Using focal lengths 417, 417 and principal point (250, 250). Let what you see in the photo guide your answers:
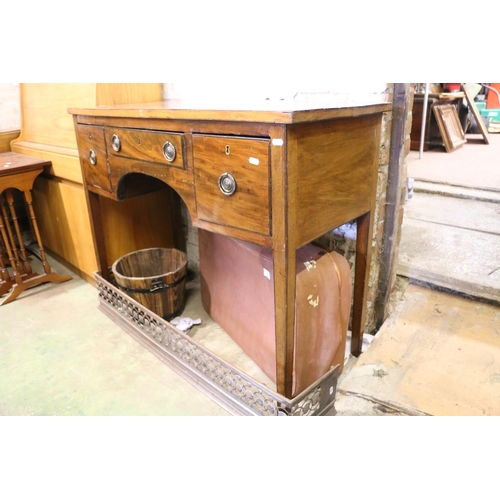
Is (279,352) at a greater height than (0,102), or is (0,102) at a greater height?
(0,102)

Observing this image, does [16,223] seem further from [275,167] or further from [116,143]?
[275,167]

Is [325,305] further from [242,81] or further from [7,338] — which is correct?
[7,338]

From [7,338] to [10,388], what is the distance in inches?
15.4

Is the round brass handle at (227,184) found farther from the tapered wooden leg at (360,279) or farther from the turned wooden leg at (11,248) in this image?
the turned wooden leg at (11,248)

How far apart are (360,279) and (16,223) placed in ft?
5.86

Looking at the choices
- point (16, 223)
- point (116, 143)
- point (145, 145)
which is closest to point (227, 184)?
point (145, 145)

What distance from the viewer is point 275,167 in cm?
101

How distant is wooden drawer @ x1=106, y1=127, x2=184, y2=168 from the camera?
1.29m

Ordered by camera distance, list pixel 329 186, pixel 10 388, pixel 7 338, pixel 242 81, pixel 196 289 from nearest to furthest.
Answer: pixel 329 186, pixel 10 388, pixel 242 81, pixel 7 338, pixel 196 289

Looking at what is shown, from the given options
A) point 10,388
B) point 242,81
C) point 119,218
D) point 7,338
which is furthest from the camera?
point 119,218

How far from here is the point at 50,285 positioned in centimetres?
238

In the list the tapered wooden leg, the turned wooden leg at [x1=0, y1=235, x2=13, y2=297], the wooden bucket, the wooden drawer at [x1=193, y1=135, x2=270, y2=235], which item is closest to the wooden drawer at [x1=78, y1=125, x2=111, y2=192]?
the wooden bucket

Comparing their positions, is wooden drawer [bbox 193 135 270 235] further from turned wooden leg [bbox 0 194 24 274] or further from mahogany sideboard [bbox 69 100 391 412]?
turned wooden leg [bbox 0 194 24 274]
